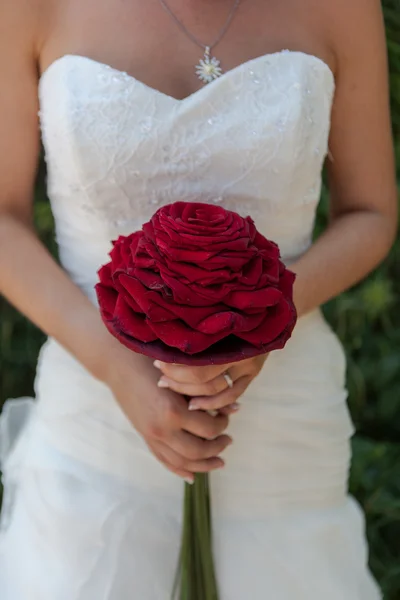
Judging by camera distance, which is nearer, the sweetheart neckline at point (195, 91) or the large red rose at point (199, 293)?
the large red rose at point (199, 293)

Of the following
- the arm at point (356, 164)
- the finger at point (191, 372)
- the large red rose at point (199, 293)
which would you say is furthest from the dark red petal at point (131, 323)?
the arm at point (356, 164)

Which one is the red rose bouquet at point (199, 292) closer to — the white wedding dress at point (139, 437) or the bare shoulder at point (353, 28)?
the white wedding dress at point (139, 437)

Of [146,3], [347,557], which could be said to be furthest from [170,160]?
[347,557]

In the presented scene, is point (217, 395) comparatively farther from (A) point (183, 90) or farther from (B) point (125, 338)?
(A) point (183, 90)

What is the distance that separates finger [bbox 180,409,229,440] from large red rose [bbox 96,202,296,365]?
0.64ft

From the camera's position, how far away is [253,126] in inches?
35.8

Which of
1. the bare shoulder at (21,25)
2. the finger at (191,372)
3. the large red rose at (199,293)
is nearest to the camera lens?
the large red rose at (199,293)

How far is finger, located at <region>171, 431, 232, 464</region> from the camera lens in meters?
0.81

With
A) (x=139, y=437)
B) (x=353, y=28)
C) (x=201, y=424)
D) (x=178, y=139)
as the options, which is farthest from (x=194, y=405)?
(x=353, y=28)

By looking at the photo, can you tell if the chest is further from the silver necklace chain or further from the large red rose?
the large red rose

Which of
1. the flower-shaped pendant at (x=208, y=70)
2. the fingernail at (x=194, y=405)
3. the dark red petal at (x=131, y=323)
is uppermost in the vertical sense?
the flower-shaped pendant at (x=208, y=70)

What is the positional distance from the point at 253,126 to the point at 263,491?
484 millimetres

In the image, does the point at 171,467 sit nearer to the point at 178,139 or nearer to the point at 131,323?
the point at 131,323

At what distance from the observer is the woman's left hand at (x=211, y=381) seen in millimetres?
749
